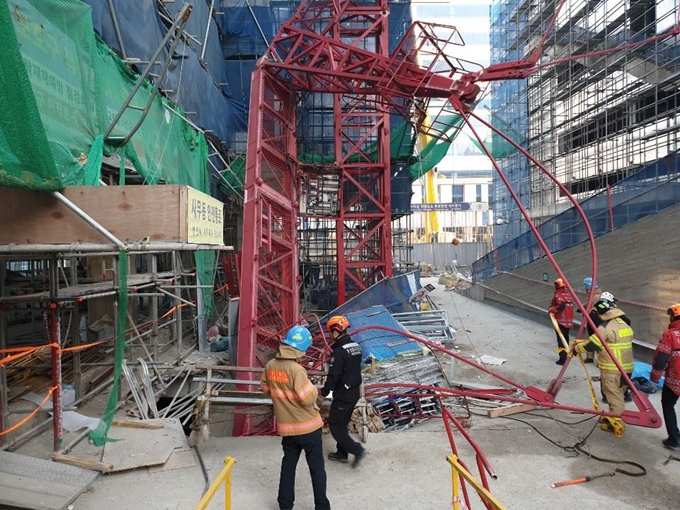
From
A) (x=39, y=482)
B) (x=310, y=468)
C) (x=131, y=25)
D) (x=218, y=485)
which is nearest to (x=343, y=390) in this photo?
(x=310, y=468)

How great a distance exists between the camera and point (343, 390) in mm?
4551

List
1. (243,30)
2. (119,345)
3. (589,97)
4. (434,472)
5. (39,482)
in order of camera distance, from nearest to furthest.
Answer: (119,345), (39,482), (434,472), (243,30), (589,97)

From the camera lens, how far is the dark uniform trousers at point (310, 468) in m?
3.58

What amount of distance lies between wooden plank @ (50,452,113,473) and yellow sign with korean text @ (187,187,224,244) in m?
2.53

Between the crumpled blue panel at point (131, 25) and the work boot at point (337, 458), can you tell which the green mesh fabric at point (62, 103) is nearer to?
the crumpled blue panel at point (131, 25)

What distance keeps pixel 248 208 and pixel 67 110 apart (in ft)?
11.2

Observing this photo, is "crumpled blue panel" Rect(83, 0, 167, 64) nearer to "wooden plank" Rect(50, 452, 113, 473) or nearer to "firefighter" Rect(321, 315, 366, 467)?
"wooden plank" Rect(50, 452, 113, 473)

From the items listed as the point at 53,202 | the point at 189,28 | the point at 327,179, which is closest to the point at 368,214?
the point at 327,179

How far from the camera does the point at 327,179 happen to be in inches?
495

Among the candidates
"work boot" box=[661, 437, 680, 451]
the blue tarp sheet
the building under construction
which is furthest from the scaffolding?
"work boot" box=[661, 437, 680, 451]

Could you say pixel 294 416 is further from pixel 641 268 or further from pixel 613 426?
pixel 641 268

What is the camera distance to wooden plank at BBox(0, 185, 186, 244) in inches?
114

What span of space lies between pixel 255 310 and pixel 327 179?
5.79m

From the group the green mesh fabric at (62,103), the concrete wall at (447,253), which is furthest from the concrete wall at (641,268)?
the concrete wall at (447,253)
